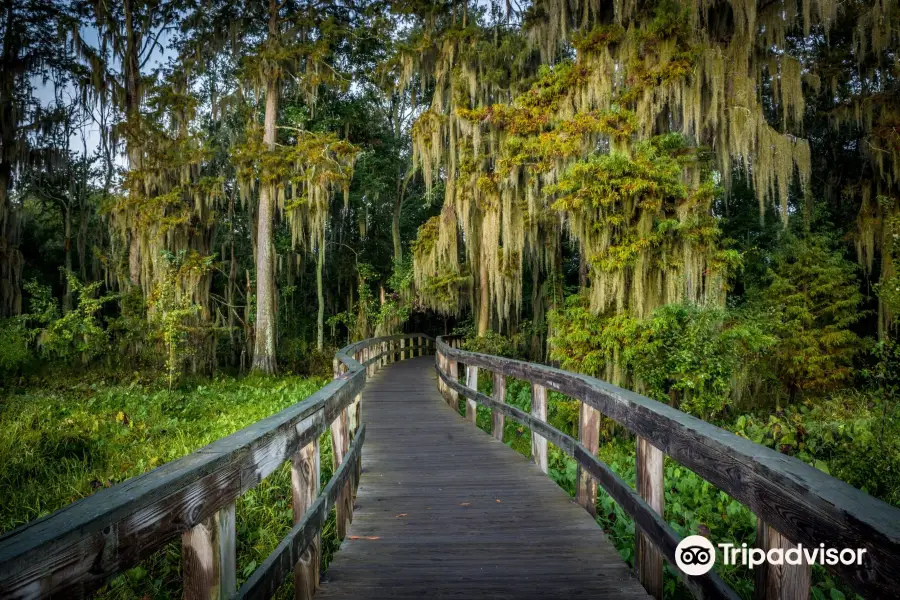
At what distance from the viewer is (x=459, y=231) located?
1822 centimetres

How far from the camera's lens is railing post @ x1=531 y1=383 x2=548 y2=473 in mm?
4875

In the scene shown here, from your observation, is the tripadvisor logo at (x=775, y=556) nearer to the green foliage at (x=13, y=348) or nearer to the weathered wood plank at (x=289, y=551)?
the weathered wood plank at (x=289, y=551)

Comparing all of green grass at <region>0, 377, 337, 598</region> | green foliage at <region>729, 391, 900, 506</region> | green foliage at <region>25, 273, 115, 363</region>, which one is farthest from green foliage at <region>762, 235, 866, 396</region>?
green foliage at <region>25, 273, 115, 363</region>

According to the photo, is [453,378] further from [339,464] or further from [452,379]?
[339,464]

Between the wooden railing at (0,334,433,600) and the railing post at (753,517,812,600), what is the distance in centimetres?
170

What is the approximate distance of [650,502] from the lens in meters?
2.72

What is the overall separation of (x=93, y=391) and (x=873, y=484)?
13785 mm

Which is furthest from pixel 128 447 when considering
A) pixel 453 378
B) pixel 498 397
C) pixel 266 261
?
pixel 266 261

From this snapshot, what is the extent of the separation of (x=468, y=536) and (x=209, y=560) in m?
2.19

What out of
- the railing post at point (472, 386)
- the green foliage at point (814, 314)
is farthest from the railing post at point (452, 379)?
the green foliage at point (814, 314)

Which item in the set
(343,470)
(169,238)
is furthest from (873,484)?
(169,238)

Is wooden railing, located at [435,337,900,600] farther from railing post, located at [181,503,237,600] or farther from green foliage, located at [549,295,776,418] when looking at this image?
green foliage, located at [549,295,776,418]

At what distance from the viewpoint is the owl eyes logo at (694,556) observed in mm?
2049

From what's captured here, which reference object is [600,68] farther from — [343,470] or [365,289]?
[365,289]
